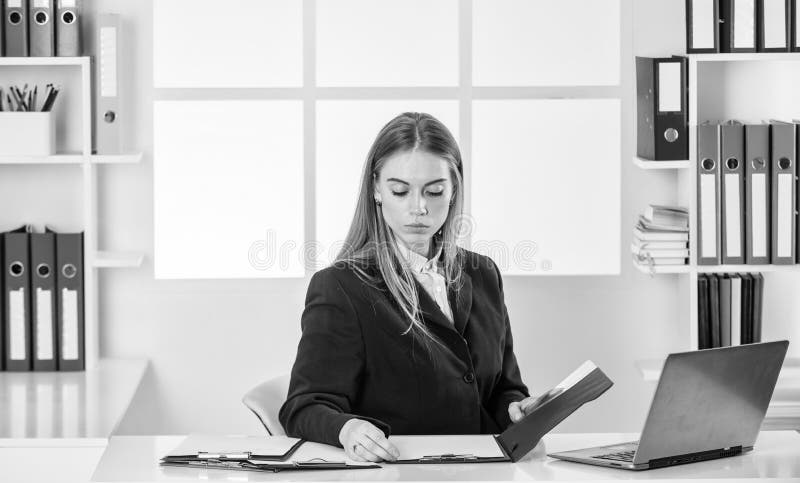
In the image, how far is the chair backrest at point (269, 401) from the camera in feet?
8.96

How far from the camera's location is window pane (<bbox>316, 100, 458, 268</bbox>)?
385cm

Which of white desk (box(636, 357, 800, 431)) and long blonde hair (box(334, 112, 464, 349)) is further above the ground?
long blonde hair (box(334, 112, 464, 349))

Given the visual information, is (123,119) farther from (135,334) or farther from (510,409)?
(510,409)

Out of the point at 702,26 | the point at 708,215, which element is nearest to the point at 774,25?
the point at 702,26

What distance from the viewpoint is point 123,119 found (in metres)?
3.76

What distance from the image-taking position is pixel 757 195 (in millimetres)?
3553

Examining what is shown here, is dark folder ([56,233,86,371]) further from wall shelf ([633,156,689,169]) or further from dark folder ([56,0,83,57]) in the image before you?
wall shelf ([633,156,689,169])

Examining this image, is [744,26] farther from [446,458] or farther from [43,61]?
[43,61]

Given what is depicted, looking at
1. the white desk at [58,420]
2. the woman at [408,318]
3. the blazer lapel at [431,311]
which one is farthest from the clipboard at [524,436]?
the white desk at [58,420]

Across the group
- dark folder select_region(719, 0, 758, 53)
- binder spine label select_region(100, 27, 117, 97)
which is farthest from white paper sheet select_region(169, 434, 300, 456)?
dark folder select_region(719, 0, 758, 53)

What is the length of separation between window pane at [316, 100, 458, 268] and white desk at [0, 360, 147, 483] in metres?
0.81

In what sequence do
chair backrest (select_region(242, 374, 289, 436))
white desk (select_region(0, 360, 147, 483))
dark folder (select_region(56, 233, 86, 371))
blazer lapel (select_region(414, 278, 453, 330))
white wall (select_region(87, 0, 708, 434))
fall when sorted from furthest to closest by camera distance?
white wall (select_region(87, 0, 708, 434)) < dark folder (select_region(56, 233, 86, 371)) < white desk (select_region(0, 360, 147, 483)) < chair backrest (select_region(242, 374, 289, 436)) < blazer lapel (select_region(414, 278, 453, 330))

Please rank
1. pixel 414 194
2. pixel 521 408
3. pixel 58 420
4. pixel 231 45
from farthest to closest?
pixel 231 45
pixel 58 420
pixel 414 194
pixel 521 408

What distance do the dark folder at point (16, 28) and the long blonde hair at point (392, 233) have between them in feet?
4.94
